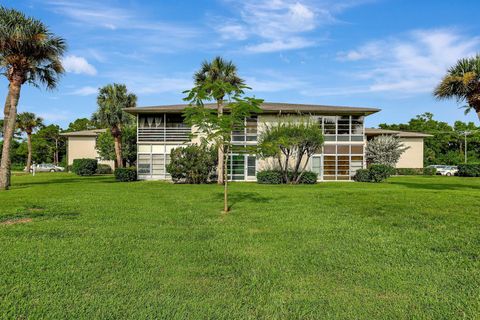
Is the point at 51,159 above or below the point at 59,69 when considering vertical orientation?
below

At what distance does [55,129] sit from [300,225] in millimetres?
66638

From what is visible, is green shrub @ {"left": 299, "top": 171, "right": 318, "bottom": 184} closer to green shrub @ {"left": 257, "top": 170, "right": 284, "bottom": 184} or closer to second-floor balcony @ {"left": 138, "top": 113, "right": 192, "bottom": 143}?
green shrub @ {"left": 257, "top": 170, "right": 284, "bottom": 184}

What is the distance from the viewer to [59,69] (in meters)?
22.0

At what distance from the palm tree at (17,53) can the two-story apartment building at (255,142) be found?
1027cm

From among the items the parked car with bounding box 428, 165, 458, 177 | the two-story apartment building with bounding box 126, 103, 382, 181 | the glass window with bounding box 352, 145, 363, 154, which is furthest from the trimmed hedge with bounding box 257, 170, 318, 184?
the parked car with bounding box 428, 165, 458, 177

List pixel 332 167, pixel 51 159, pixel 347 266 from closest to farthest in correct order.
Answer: pixel 347 266
pixel 332 167
pixel 51 159

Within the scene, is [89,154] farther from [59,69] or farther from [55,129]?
[59,69]

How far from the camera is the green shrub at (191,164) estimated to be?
86.5ft

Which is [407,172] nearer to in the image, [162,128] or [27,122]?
[162,128]

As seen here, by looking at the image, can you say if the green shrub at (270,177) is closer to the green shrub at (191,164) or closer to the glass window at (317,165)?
the green shrub at (191,164)

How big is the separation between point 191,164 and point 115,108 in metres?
14.8

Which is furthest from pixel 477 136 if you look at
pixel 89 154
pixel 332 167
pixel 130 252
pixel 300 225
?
pixel 130 252

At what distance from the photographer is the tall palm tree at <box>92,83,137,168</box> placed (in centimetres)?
3684

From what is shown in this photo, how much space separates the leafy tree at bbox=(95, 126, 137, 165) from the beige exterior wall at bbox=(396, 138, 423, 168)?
3057 cm
